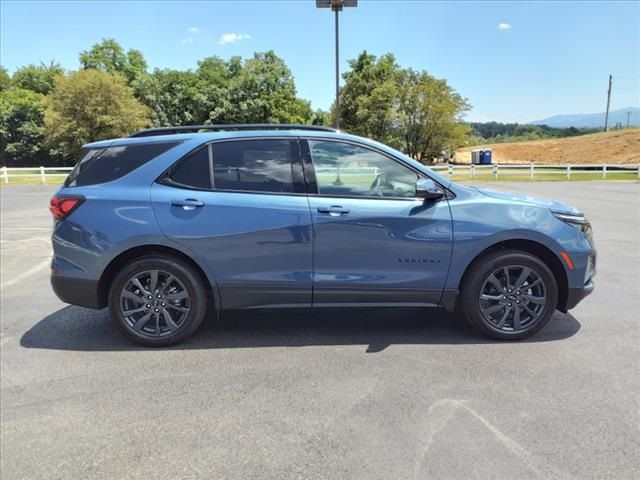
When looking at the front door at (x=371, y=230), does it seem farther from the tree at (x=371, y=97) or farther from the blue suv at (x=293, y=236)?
the tree at (x=371, y=97)

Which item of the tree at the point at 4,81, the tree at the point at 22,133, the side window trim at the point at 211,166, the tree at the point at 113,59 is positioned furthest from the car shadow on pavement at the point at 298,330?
the tree at the point at 4,81

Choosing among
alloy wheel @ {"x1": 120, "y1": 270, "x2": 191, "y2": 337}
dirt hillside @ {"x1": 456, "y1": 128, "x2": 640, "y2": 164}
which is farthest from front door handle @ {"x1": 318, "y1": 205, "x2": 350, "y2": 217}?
dirt hillside @ {"x1": 456, "y1": 128, "x2": 640, "y2": 164}

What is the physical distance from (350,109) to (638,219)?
119 ft

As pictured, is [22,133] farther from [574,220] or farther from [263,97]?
[574,220]

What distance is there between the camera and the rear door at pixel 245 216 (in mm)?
3838

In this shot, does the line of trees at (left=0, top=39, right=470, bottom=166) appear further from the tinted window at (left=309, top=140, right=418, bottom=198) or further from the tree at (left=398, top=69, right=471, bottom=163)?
the tinted window at (left=309, top=140, right=418, bottom=198)

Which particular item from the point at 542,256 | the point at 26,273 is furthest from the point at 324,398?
the point at 26,273

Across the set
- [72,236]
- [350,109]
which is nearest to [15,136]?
[350,109]

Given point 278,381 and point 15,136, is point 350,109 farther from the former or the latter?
point 278,381

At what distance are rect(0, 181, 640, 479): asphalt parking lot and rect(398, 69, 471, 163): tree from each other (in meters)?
33.2

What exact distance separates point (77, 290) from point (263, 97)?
49447mm

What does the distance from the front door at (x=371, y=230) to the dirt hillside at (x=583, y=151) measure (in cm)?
4313

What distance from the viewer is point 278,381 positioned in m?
3.40

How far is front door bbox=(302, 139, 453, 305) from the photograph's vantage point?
385cm
